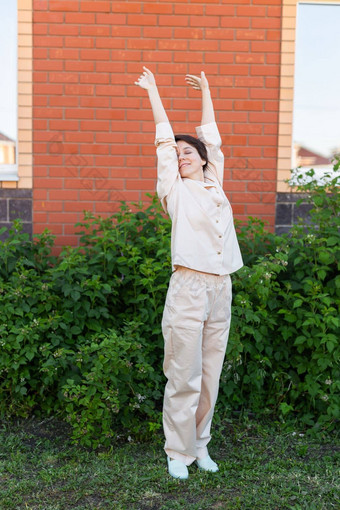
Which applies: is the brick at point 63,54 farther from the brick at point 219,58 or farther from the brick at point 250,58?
the brick at point 250,58

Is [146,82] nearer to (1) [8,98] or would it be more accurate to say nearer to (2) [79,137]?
(2) [79,137]

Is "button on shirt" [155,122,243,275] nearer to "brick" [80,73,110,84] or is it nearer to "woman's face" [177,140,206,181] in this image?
"woman's face" [177,140,206,181]

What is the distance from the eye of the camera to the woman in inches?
132

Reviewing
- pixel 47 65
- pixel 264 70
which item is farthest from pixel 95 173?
pixel 264 70

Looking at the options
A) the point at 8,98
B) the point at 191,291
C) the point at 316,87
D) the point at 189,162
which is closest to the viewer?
the point at 191,291

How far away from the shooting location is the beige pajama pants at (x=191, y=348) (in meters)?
3.35

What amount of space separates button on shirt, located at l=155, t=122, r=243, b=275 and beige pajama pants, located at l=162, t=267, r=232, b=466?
0.29 ft

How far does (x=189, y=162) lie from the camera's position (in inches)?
137

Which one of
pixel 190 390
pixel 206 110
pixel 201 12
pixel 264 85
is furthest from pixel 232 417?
pixel 201 12

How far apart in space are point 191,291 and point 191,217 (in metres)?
0.42

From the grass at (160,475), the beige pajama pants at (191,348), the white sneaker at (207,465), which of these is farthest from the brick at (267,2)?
the white sneaker at (207,465)

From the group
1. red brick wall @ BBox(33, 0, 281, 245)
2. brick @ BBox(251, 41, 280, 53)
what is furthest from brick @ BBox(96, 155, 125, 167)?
brick @ BBox(251, 41, 280, 53)

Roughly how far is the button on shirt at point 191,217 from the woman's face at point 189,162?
62mm

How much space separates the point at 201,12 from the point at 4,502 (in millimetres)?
4198
